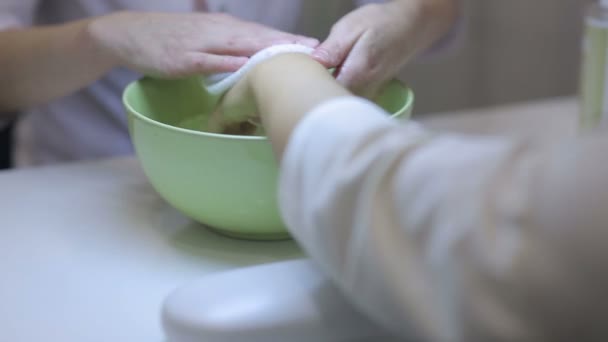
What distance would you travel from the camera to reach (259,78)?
0.54 m

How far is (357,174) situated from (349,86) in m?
0.25

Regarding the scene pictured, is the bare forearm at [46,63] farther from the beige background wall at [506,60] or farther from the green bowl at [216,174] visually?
the beige background wall at [506,60]

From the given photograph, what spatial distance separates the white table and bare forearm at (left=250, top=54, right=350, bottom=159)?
153mm

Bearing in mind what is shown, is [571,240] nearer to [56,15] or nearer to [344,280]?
[344,280]

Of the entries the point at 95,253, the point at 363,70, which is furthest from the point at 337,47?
the point at 95,253

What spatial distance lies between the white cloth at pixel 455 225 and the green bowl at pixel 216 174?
0.13m

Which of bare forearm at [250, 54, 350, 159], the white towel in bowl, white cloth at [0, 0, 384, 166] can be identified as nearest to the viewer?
bare forearm at [250, 54, 350, 159]

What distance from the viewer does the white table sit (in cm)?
53

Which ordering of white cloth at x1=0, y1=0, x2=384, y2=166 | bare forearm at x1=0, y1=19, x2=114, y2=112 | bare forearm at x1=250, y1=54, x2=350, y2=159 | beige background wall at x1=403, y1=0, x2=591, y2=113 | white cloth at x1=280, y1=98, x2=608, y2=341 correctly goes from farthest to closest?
1. beige background wall at x1=403, y1=0, x2=591, y2=113
2. white cloth at x1=0, y1=0, x2=384, y2=166
3. bare forearm at x1=0, y1=19, x2=114, y2=112
4. bare forearm at x1=250, y1=54, x2=350, y2=159
5. white cloth at x1=280, y1=98, x2=608, y2=341

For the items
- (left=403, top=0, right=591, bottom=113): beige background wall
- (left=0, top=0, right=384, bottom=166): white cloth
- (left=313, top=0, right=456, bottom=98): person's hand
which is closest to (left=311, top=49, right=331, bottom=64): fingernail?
(left=313, top=0, right=456, bottom=98): person's hand

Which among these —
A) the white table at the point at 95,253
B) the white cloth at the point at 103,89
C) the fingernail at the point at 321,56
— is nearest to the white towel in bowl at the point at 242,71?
the fingernail at the point at 321,56

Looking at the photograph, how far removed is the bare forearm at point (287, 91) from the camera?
45 centimetres

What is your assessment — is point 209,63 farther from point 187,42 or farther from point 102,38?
point 102,38

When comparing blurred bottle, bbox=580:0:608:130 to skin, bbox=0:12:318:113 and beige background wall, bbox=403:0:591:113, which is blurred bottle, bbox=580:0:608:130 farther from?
beige background wall, bbox=403:0:591:113
